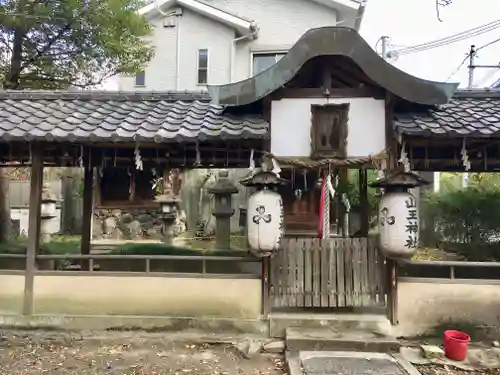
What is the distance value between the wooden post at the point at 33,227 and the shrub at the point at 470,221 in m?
11.4

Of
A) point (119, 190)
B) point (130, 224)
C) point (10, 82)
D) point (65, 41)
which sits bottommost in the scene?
point (130, 224)

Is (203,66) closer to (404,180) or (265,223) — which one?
(265,223)

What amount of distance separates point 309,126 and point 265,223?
1989 millimetres

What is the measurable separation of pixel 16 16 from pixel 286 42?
11932 mm

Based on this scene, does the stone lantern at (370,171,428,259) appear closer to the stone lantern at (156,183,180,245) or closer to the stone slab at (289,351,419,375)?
the stone slab at (289,351,419,375)

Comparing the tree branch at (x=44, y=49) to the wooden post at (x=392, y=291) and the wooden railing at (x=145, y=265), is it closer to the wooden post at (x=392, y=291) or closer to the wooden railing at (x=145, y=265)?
the wooden railing at (x=145, y=265)

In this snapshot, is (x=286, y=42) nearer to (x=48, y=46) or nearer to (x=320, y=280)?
(x=48, y=46)

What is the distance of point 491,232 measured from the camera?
41.1 feet

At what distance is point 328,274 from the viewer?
7520 millimetres

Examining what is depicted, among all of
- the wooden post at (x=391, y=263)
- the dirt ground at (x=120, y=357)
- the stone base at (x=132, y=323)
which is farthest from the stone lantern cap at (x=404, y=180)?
the dirt ground at (x=120, y=357)

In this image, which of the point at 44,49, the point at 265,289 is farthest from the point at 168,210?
the point at 265,289

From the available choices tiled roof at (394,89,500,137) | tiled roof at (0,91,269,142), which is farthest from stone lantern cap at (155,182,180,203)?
tiled roof at (394,89,500,137)

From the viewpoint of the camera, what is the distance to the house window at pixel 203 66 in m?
19.6

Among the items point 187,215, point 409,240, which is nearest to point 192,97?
point 409,240
